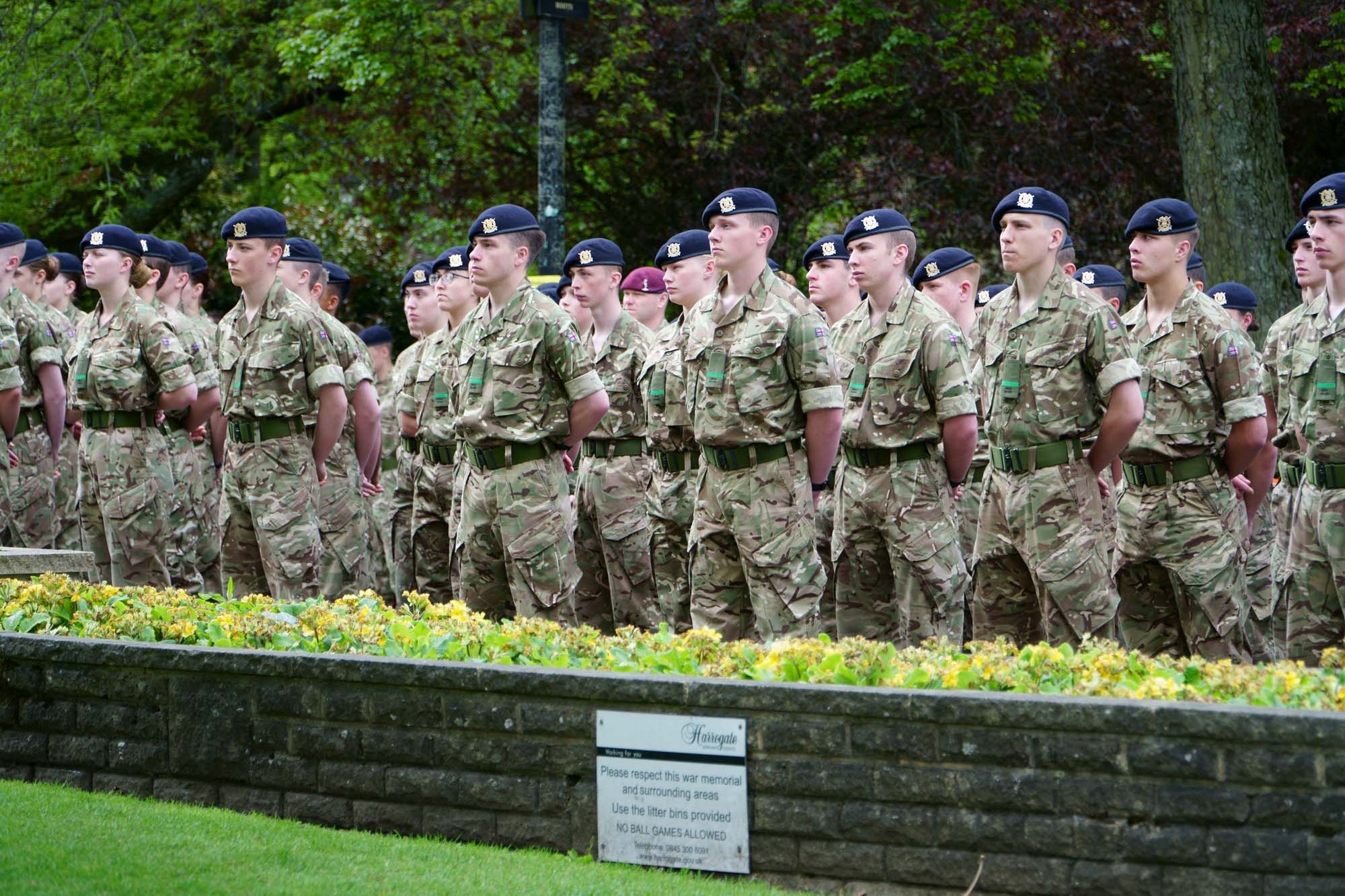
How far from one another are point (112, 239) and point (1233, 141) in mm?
9256

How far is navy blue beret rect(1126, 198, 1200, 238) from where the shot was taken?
8008 millimetres

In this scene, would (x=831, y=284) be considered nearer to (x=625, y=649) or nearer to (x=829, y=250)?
(x=829, y=250)

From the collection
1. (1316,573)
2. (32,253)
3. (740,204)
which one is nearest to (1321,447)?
(1316,573)

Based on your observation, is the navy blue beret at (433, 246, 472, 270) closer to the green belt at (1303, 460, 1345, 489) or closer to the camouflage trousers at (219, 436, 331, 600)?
the camouflage trousers at (219, 436, 331, 600)

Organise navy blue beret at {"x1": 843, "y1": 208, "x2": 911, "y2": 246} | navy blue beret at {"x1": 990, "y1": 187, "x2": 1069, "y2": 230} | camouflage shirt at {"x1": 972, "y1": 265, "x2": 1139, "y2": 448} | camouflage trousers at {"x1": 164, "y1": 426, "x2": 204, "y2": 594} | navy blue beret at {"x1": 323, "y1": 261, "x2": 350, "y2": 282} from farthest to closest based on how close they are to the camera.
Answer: navy blue beret at {"x1": 323, "y1": 261, "x2": 350, "y2": 282}, camouflage trousers at {"x1": 164, "y1": 426, "x2": 204, "y2": 594}, navy blue beret at {"x1": 843, "y1": 208, "x2": 911, "y2": 246}, navy blue beret at {"x1": 990, "y1": 187, "x2": 1069, "y2": 230}, camouflage shirt at {"x1": 972, "y1": 265, "x2": 1139, "y2": 448}

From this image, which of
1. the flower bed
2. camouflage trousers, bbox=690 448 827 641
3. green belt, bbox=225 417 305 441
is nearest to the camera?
the flower bed

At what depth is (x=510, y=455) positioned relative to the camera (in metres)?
8.03

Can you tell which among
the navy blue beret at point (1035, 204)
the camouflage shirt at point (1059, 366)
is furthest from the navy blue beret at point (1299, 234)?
the camouflage shirt at point (1059, 366)

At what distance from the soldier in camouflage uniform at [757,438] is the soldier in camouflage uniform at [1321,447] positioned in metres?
2.35

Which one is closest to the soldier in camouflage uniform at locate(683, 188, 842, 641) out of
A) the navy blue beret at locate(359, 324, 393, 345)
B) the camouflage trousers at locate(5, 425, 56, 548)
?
the camouflage trousers at locate(5, 425, 56, 548)

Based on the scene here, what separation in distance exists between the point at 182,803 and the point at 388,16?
16.4 m

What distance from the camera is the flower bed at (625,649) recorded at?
16.6 ft

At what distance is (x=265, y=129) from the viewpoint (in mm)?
24562

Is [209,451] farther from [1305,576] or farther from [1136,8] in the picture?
[1136,8]
